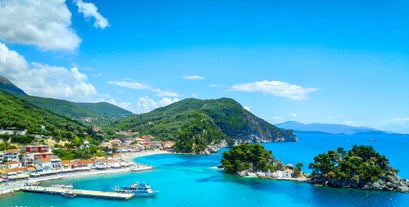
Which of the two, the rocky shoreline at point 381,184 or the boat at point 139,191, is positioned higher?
the rocky shoreline at point 381,184

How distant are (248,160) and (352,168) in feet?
65.5

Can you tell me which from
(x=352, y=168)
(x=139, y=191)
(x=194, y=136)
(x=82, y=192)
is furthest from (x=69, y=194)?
(x=194, y=136)

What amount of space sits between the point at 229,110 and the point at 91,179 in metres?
144

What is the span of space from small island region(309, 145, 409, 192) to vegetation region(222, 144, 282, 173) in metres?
10.7

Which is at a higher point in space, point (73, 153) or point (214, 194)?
point (73, 153)

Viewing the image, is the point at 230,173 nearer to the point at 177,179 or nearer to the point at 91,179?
the point at 177,179

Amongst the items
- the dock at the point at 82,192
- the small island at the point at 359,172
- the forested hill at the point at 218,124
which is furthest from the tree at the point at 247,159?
the forested hill at the point at 218,124

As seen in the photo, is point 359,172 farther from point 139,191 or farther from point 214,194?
point 139,191

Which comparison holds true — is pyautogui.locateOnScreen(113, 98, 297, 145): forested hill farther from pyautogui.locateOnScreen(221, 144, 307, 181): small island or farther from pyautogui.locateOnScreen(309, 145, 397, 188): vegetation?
pyautogui.locateOnScreen(309, 145, 397, 188): vegetation

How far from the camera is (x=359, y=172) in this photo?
1980 inches

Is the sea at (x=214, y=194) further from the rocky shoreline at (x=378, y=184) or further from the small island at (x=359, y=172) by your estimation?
the small island at (x=359, y=172)

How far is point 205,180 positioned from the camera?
56.6 m

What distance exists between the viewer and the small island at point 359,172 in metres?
49.6

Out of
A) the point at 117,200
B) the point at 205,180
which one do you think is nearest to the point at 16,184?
the point at 117,200
